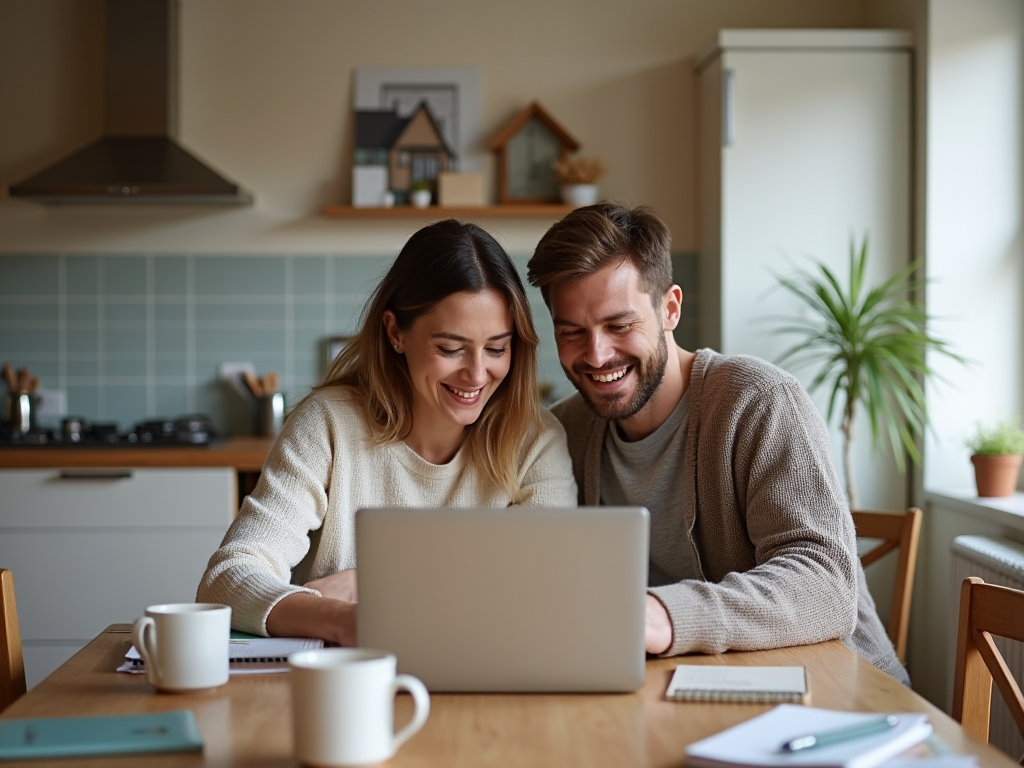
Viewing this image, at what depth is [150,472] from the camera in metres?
3.53

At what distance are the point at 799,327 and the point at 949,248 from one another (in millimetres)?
486

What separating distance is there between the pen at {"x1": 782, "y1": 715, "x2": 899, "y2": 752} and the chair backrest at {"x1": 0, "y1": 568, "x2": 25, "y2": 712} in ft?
3.37

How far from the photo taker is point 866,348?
3.44m

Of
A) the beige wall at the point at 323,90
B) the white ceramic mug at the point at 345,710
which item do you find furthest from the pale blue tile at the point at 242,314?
the white ceramic mug at the point at 345,710

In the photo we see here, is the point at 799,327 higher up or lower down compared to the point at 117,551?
higher up

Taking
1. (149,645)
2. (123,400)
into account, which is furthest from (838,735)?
(123,400)

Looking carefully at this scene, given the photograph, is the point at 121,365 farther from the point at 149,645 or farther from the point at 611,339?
the point at 149,645

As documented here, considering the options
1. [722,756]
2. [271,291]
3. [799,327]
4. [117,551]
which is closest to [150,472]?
[117,551]

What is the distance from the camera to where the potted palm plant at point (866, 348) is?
3.45m

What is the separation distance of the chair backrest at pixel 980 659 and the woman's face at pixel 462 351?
78 centimetres

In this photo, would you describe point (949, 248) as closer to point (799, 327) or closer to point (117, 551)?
point (799, 327)

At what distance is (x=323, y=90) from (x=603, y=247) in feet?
8.24

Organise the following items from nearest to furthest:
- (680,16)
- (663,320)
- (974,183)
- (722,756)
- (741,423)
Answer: (722,756) → (741,423) → (663,320) → (974,183) → (680,16)

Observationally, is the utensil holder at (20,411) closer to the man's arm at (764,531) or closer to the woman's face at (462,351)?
the woman's face at (462,351)
